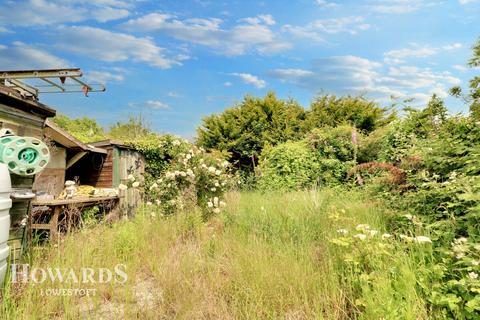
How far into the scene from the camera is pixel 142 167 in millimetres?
9586

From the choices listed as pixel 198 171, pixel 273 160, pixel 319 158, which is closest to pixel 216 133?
pixel 273 160

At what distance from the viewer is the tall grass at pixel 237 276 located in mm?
2373

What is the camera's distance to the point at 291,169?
9977 millimetres

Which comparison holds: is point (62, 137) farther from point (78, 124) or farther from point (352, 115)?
point (78, 124)

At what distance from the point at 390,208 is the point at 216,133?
10.6 meters

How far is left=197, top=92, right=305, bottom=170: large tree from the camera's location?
43.8ft

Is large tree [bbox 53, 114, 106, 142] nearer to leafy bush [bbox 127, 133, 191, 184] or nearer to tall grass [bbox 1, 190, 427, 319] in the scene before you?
leafy bush [bbox 127, 133, 191, 184]

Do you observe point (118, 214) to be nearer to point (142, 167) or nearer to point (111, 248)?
point (142, 167)

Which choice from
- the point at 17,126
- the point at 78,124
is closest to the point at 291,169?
the point at 17,126

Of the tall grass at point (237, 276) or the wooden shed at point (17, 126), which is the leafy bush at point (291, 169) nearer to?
the tall grass at point (237, 276)

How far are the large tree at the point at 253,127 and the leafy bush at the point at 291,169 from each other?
288 cm

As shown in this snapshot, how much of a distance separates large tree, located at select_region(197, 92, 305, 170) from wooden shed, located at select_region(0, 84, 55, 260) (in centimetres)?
959

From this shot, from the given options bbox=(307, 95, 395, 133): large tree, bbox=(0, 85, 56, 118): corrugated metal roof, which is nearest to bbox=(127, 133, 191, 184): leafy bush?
bbox=(0, 85, 56, 118): corrugated metal roof

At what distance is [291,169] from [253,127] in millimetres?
3994
